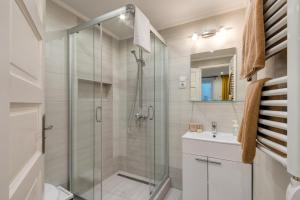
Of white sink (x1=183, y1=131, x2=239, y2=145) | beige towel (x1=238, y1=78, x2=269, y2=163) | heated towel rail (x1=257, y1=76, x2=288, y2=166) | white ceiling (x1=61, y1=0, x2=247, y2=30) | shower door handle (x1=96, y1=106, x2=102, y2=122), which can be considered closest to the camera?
heated towel rail (x1=257, y1=76, x2=288, y2=166)

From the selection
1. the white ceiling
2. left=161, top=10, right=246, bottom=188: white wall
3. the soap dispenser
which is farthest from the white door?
the soap dispenser

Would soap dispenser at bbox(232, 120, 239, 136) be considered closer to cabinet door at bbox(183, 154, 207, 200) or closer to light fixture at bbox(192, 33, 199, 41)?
cabinet door at bbox(183, 154, 207, 200)

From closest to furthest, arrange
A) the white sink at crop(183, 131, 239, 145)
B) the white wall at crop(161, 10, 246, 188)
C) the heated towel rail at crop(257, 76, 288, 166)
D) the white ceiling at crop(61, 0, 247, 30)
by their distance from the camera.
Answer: the heated towel rail at crop(257, 76, 288, 166), the white sink at crop(183, 131, 239, 145), the white ceiling at crop(61, 0, 247, 30), the white wall at crop(161, 10, 246, 188)

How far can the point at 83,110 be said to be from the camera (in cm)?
192

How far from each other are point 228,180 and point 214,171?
0.47 ft

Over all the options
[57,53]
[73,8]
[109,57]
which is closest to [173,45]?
[109,57]

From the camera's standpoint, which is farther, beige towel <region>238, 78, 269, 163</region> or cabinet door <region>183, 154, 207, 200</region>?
cabinet door <region>183, 154, 207, 200</region>

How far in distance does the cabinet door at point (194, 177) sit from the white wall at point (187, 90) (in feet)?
1.44

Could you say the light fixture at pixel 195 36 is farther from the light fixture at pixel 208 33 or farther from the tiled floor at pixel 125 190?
the tiled floor at pixel 125 190

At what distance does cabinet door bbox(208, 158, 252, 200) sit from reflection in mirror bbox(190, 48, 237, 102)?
768 millimetres

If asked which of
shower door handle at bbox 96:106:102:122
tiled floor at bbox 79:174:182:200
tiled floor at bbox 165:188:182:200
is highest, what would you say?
shower door handle at bbox 96:106:102:122

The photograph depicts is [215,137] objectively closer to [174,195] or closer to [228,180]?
[228,180]

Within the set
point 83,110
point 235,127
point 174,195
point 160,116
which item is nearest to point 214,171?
point 235,127

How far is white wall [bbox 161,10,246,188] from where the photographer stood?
6.03 feet
